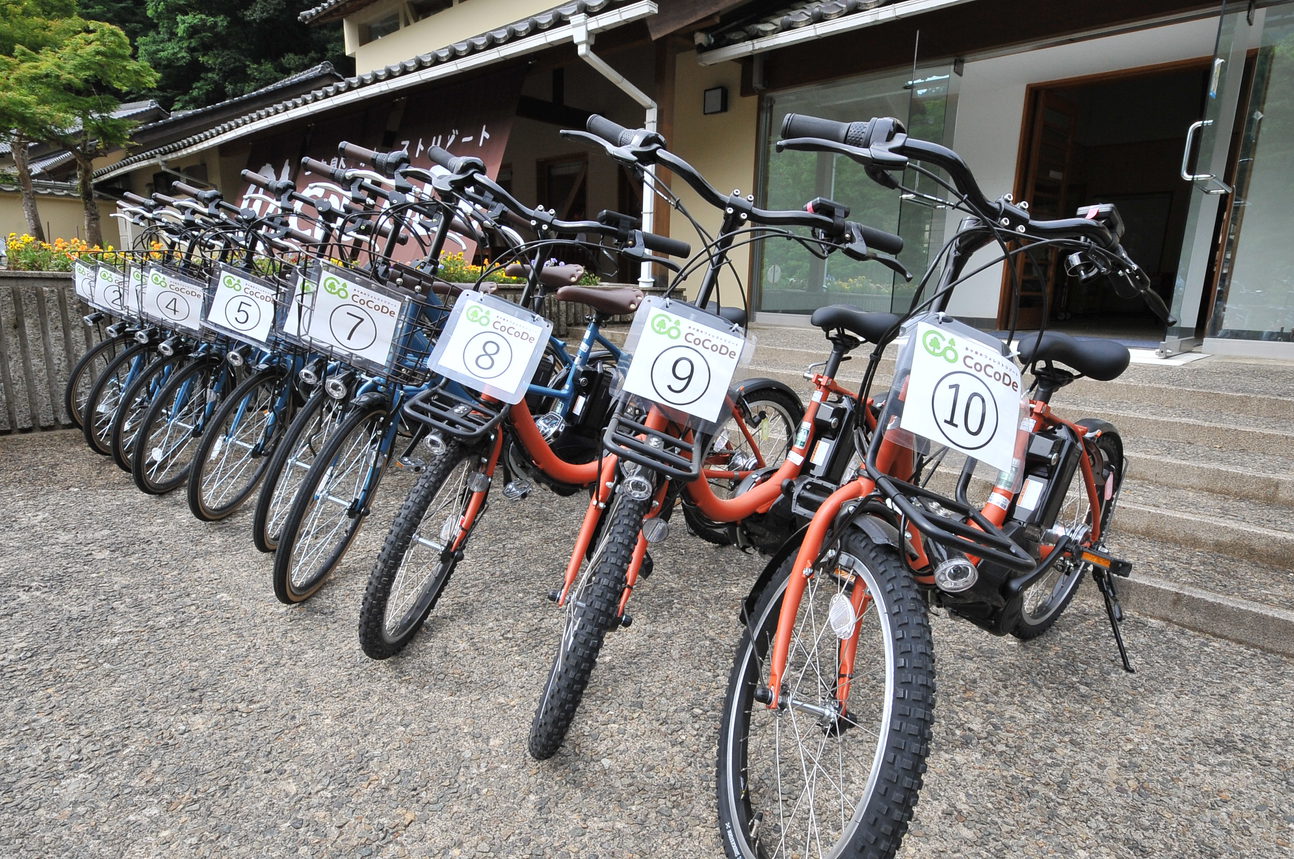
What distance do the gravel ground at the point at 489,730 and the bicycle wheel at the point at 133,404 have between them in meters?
0.92

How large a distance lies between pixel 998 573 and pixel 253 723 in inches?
76.1

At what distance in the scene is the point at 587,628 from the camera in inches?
62.0

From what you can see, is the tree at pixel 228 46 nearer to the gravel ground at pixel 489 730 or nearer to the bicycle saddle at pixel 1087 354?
the gravel ground at pixel 489 730

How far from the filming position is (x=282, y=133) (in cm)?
1006

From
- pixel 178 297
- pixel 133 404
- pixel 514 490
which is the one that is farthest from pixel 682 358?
pixel 133 404

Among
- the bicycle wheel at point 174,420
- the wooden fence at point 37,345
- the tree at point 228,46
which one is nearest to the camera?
the bicycle wheel at point 174,420

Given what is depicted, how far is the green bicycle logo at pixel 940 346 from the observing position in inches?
52.3

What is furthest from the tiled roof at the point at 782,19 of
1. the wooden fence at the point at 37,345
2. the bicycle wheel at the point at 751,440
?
the wooden fence at the point at 37,345

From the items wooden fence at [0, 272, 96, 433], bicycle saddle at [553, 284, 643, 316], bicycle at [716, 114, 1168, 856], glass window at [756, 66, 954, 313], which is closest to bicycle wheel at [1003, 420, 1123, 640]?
bicycle at [716, 114, 1168, 856]

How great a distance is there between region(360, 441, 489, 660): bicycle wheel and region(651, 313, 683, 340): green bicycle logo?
28.1 inches

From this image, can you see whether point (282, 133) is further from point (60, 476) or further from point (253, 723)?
point (253, 723)

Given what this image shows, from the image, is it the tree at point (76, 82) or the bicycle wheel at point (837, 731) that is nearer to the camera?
the bicycle wheel at point (837, 731)

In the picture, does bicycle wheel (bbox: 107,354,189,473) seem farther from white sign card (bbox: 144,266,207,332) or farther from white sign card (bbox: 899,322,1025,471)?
white sign card (bbox: 899,322,1025,471)

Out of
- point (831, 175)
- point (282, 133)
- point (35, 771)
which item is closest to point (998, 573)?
point (35, 771)
